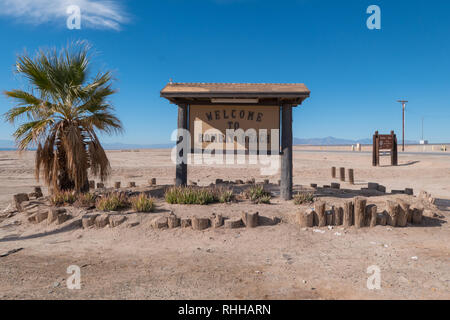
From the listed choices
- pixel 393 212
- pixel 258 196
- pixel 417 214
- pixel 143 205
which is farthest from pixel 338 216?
pixel 143 205

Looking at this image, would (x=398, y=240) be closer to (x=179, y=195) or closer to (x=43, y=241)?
(x=179, y=195)

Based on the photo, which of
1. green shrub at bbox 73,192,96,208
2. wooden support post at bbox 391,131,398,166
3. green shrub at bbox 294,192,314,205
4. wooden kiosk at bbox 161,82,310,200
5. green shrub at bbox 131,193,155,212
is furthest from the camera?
wooden support post at bbox 391,131,398,166

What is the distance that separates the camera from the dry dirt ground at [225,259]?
3.99 m

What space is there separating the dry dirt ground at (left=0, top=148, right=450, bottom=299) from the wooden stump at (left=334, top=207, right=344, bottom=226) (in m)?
0.18

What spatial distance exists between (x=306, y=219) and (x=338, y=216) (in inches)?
28.7

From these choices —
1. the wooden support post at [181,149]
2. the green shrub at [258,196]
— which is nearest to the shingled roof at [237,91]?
the wooden support post at [181,149]

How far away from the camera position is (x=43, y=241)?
611 centimetres

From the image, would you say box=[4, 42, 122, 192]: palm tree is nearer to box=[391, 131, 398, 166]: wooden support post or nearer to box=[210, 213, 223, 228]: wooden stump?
box=[210, 213, 223, 228]: wooden stump

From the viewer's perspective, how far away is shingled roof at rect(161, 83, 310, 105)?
791cm

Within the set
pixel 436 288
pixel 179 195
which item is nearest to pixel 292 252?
pixel 436 288

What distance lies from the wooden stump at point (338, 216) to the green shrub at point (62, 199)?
6553mm

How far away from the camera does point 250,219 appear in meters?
6.45

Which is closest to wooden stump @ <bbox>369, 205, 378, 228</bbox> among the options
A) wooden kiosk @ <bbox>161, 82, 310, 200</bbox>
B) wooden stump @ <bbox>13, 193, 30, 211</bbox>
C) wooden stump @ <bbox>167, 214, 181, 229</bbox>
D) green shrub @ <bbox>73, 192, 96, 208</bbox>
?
wooden kiosk @ <bbox>161, 82, 310, 200</bbox>

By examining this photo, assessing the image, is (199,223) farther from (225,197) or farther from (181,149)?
(181,149)
